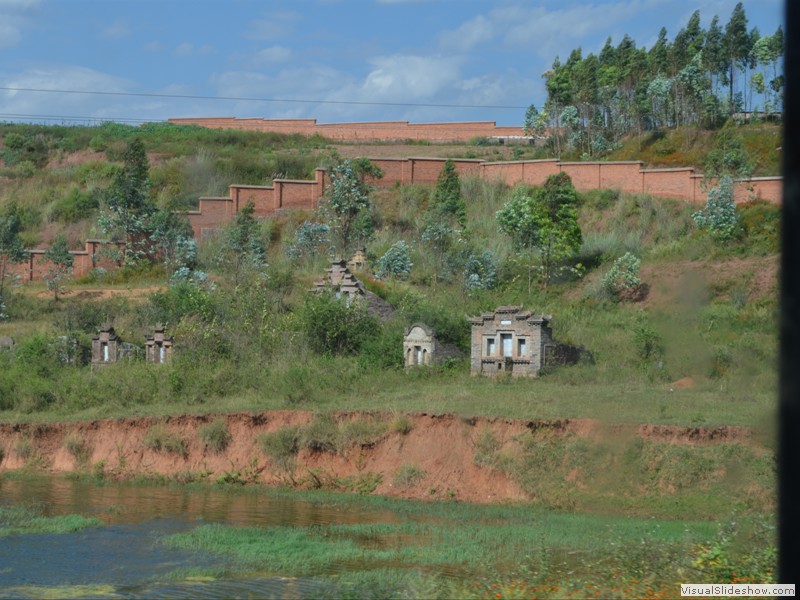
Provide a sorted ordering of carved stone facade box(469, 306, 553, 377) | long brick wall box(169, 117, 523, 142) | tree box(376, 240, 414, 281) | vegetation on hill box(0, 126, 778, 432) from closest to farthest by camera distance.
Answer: vegetation on hill box(0, 126, 778, 432) < carved stone facade box(469, 306, 553, 377) < tree box(376, 240, 414, 281) < long brick wall box(169, 117, 523, 142)

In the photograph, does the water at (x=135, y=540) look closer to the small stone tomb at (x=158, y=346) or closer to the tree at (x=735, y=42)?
the small stone tomb at (x=158, y=346)

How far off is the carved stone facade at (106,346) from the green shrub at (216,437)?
32.3 ft

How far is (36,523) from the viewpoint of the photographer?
20875 millimetres

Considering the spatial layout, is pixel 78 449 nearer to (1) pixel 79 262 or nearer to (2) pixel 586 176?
(1) pixel 79 262

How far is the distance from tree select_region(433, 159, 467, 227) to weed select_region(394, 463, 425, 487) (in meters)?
25.8

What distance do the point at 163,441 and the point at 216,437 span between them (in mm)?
1635

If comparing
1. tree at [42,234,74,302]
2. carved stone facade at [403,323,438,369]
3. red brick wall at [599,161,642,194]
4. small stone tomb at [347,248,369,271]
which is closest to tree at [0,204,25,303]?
tree at [42,234,74,302]

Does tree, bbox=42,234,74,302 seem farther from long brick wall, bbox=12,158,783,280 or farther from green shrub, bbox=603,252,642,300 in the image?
green shrub, bbox=603,252,642,300

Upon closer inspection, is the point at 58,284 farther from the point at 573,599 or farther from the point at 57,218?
the point at 573,599

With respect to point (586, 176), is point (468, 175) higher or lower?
higher

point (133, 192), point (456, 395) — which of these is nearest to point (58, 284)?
point (133, 192)

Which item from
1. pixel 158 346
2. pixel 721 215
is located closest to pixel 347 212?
pixel 158 346

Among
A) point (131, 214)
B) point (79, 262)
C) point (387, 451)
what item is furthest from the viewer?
point (131, 214)

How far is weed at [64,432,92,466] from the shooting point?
95.7 feet
